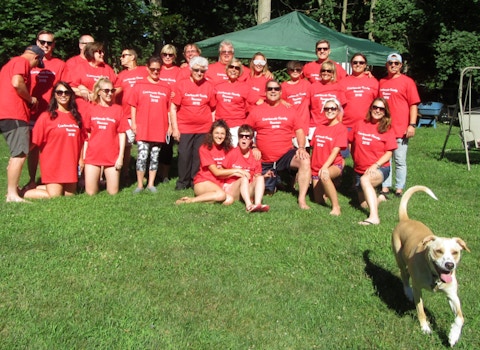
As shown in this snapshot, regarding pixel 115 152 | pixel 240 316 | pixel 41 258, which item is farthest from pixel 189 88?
pixel 240 316

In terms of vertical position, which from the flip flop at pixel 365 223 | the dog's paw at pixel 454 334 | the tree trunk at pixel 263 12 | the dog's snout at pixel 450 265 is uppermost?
the tree trunk at pixel 263 12

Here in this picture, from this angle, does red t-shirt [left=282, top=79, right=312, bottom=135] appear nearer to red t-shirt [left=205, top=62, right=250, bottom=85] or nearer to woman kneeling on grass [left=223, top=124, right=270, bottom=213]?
red t-shirt [left=205, top=62, right=250, bottom=85]

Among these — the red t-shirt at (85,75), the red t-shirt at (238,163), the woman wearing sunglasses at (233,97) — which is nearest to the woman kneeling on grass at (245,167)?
the red t-shirt at (238,163)

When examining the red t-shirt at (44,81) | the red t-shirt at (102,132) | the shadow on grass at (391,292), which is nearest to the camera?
the shadow on grass at (391,292)

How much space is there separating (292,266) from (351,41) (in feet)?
33.3

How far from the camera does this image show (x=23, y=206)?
6711 millimetres

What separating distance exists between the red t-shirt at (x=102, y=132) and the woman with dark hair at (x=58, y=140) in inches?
8.4

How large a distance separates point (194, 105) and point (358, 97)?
8.22ft

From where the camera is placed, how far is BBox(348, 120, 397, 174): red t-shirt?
7.00 metres

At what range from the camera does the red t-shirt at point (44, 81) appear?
25.2 ft

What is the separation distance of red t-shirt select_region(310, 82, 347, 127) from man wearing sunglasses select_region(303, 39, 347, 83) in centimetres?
35

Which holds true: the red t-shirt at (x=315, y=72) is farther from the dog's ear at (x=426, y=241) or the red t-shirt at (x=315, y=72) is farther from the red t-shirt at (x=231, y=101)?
the dog's ear at (x=426, y=241)

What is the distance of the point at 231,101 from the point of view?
26.2 feet

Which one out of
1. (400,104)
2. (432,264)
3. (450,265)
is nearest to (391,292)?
(432,264)
